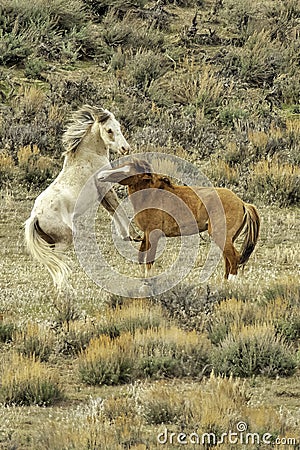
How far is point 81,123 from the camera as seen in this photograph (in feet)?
31.0

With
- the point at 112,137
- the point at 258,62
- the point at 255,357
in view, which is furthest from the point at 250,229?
the point at 258,62

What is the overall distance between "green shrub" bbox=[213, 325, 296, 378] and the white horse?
2.30m

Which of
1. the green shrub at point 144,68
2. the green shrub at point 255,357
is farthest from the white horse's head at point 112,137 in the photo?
the green shrub at point 144,68

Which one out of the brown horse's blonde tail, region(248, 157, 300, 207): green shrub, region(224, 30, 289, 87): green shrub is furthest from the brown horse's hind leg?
region(224, 30, 289, 87): green shrub

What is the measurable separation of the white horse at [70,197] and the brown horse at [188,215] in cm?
24

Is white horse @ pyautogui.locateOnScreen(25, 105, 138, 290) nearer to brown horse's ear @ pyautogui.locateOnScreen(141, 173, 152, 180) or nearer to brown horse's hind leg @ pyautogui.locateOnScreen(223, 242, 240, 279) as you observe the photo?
brown horse's ear @ pyautogui.locateOnScreen(141, 173, 152, 180)

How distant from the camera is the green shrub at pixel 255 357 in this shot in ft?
23.0

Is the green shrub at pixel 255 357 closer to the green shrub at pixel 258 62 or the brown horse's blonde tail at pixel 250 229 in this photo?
the brown horse's blonde tail at pixel 250 229

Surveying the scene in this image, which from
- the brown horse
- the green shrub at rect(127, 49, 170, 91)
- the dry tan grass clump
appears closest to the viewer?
the dry tan grass clump

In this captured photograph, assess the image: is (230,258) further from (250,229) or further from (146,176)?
(146,176)

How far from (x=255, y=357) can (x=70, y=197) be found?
288cm

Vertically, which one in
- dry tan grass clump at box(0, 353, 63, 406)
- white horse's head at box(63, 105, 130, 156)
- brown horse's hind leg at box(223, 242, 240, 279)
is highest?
white horse's head at box(63, 105, 130, 156)

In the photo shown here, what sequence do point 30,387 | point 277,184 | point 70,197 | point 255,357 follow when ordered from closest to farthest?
point 30,387
point 255,357
point 70,197
point 277,184

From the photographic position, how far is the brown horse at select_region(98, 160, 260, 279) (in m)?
9.16
